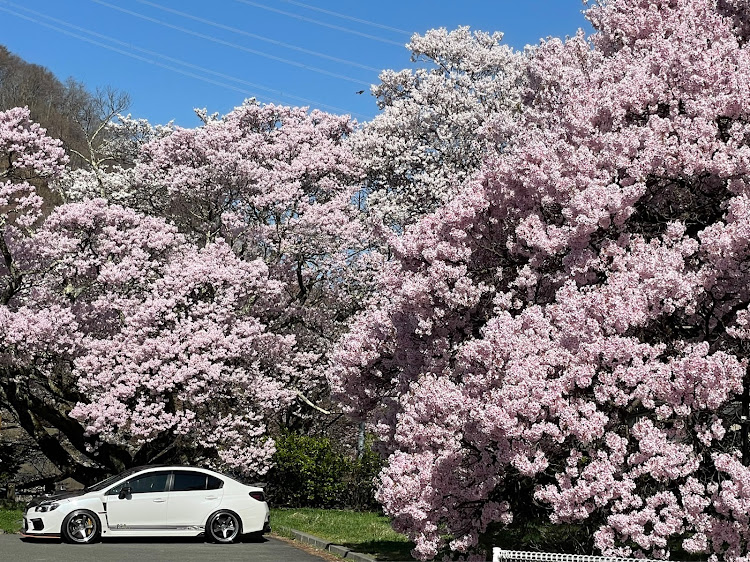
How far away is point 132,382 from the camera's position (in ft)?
72.1

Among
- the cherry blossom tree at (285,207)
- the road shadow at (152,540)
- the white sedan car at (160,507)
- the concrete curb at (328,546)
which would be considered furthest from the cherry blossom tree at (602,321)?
the cherry blossom tree at (285,207)

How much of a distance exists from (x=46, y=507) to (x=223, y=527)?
3.21 meters

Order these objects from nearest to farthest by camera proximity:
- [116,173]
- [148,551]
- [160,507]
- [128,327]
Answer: [148,551]
[160,507]
[128,327]
[116,173]

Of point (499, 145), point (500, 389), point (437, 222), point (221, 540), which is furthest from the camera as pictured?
point (499, 145)

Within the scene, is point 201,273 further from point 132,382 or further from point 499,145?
point 499,145

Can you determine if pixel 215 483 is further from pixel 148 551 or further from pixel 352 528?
pixel 352 528

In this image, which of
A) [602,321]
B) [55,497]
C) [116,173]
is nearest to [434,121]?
[116,173]

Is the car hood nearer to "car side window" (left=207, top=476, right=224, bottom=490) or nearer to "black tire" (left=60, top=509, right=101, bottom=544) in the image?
"black tire" (left=60, top=509, right=101, bottom=544)

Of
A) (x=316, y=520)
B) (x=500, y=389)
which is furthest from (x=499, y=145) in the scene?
(x=500, y=389)

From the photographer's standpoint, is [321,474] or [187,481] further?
[321,474]

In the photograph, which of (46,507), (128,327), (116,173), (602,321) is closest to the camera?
(602,321)

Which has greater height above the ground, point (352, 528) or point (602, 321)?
point (602, 321)

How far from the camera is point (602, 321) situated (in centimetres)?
1104

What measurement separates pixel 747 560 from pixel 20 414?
64.4 feet
